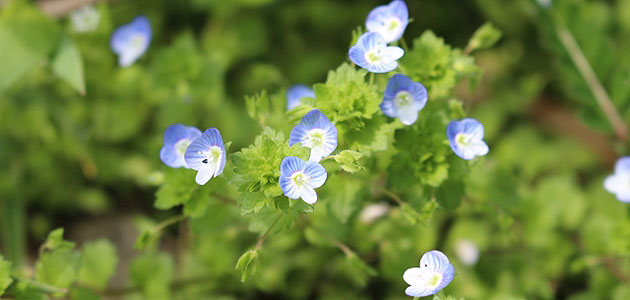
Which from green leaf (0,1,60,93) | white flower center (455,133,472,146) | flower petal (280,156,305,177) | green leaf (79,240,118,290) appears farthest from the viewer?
green leaf (0,1,60,93)

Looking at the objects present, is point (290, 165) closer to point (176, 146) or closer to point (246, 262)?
point (246, 262)

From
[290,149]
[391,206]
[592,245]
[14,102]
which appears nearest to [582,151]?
[592,245]

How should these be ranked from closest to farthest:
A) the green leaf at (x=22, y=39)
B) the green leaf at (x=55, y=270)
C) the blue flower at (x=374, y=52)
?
the blue flower at (x=374, y=52), the green leaf at (x=55, y=270), the green leaf at (x=22, y=39)

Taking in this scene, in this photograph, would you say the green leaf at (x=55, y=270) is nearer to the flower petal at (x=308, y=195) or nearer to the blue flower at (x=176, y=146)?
the blue flower at (x=176, y=146)

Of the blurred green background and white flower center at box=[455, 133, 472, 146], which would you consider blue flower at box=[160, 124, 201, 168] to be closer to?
the blurred green background

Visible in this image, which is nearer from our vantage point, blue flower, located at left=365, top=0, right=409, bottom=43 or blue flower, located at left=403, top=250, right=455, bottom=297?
blue flower, located at left=403, top=250, right=455, bottom=297

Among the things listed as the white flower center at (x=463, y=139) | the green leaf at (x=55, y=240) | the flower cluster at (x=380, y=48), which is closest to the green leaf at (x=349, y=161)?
the flower cluster at (x=380, y=48)

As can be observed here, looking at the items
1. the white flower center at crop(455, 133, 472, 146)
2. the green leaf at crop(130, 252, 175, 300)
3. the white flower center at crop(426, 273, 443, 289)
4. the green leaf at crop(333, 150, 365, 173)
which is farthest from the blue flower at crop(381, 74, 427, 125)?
the green leaf at crop(130, 252, 175, 300)

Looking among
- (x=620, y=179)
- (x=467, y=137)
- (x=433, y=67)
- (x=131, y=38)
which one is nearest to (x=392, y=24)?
(x=433, y=67)
